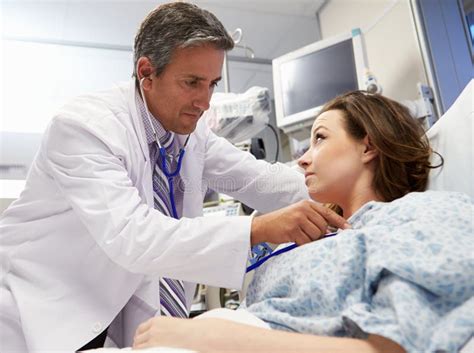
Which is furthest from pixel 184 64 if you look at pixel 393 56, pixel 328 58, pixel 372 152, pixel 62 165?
pixel 393 56

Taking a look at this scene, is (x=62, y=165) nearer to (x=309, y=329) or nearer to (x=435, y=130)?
(x=309, y=329)

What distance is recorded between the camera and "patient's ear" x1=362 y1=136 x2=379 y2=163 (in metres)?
1.22

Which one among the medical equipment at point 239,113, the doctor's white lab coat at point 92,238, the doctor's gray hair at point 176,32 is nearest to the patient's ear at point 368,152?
the doctor's white lab coat at point 92,238

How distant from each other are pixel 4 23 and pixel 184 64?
263 cm

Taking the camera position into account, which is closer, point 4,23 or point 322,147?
point 322,147

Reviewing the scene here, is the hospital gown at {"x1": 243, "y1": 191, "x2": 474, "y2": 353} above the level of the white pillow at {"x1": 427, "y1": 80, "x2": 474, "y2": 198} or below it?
below

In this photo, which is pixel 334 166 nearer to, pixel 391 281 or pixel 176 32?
pixel 391 281

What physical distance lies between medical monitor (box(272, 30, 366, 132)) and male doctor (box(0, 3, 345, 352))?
1026 mm

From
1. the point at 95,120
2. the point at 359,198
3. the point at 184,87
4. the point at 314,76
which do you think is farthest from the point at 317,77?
the point at 95,120

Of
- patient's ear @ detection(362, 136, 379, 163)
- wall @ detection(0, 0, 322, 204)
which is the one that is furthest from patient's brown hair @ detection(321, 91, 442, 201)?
wall @ detection(0, 0, 322, 204)

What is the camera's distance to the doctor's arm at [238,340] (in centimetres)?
71

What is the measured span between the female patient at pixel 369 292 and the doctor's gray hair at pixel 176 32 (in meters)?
0.70

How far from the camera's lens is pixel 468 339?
2.27ft

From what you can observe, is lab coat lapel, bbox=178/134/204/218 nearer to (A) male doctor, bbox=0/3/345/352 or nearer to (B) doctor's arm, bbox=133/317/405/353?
(A) male doctor, bbox=0/3/345/352
